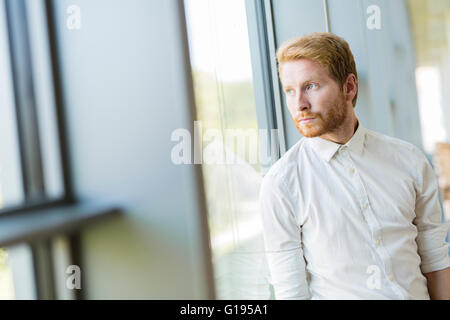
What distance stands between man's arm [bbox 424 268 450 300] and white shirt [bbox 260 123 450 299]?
24 millimetres

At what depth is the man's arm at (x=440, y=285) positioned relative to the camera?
3.39 feet

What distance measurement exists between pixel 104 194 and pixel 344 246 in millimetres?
591

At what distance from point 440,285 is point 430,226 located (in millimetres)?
165

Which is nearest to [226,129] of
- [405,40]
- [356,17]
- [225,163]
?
[225,163]

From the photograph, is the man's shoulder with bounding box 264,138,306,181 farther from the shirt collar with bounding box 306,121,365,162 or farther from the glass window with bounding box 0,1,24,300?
the glass window with bounding box 0,1,24,300

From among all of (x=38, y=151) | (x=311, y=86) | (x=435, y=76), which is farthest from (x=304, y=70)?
(x=435, y=76)

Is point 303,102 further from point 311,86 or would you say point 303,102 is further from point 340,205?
point 340,205

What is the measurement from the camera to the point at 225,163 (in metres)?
1.08

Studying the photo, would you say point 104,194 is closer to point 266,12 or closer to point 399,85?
point 266,12

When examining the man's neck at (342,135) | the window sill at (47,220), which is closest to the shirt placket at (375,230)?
the man's neck at (342,135)

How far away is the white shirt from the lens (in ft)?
3.17

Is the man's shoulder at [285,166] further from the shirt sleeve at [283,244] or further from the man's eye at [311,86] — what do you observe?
the man's eye at [311,86]

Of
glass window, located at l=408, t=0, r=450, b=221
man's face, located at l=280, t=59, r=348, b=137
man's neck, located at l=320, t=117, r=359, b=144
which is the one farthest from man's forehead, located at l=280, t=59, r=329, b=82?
glass window, located at l=408, t=0, r=450, b=221

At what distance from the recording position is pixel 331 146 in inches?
40.8
